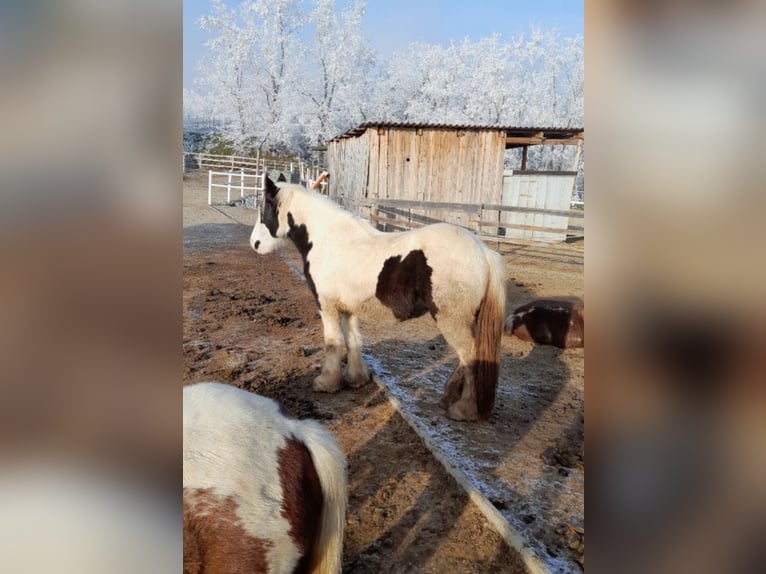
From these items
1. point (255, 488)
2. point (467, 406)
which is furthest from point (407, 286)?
point (255, 488)

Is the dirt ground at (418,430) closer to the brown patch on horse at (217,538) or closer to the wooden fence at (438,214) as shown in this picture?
the brown patch on horse at (217,538)

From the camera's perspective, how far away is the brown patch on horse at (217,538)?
4.63 ft

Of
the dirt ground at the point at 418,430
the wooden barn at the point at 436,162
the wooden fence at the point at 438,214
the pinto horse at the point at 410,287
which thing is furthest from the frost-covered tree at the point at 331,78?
the pinto horse at the point at 410,287

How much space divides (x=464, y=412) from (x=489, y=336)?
70 cm

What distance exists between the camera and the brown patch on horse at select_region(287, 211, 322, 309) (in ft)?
15.4

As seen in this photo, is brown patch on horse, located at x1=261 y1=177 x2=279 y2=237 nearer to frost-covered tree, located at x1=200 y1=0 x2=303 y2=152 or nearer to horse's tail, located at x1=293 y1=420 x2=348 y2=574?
horse's tail, located at x1=293 y1=420 x2=348 y2=574

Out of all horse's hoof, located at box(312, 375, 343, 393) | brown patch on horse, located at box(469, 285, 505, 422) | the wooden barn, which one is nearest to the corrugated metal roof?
the wooden barn

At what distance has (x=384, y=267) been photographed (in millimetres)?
4102

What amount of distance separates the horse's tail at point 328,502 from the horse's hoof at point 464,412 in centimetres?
225

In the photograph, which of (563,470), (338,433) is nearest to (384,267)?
(338,433)

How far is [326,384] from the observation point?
452 cm
